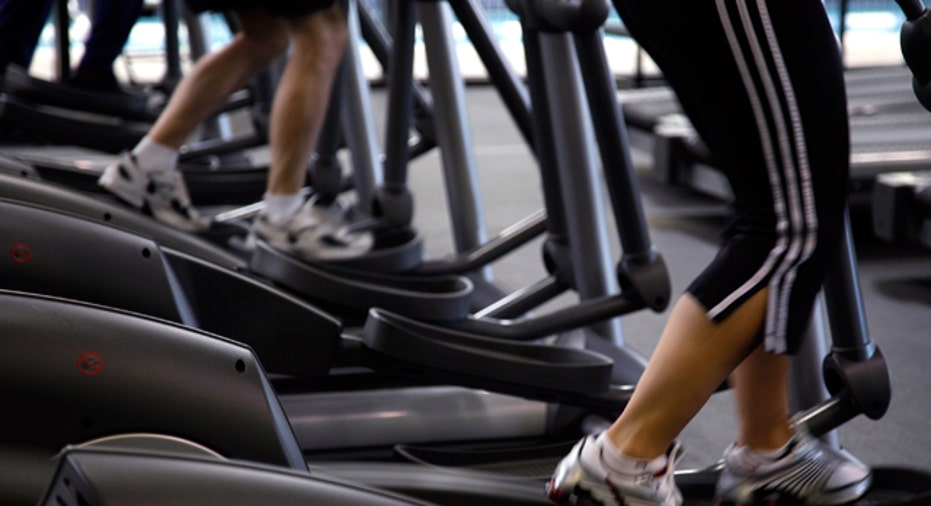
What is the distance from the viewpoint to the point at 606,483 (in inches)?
46.6

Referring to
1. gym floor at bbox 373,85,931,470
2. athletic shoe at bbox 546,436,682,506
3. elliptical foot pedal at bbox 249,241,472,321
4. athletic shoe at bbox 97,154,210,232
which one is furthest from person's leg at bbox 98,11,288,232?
athletic shoe at bbox 546,436,682,506

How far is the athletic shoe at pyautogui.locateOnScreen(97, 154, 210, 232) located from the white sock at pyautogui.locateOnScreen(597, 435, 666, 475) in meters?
1.54

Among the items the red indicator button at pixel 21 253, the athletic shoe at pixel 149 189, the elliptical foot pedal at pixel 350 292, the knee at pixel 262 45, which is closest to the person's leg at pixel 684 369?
the red indicator button at pixel 21 253

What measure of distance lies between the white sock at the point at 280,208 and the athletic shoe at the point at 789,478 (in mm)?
1391

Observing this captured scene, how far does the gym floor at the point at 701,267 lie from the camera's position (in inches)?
77.7

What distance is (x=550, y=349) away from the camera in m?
1.75

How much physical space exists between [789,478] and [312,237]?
4.71 feet

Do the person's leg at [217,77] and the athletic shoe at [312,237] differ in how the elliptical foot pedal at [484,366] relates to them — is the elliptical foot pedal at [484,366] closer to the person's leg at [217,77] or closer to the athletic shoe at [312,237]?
the athletic shoe at [312,237]

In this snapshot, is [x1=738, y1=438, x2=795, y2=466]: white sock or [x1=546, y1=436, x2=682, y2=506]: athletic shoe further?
[x1=738, y1=438, x2=795, y2=466]: white sock

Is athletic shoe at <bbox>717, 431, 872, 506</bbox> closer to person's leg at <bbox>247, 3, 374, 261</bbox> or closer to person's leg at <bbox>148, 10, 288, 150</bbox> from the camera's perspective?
person's leg at <bbox>247, 3, 374, 261</bbox>

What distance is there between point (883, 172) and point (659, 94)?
189 centimetres

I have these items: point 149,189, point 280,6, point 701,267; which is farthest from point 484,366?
point 701,267

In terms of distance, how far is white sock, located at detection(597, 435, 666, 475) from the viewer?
3.87ft

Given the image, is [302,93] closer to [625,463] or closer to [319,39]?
[319,39]
